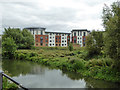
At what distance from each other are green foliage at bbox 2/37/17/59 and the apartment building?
29.1 metres

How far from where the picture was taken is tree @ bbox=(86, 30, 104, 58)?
17.2 m

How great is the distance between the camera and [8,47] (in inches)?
853

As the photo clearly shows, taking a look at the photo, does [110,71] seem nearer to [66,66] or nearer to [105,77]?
[105,77]

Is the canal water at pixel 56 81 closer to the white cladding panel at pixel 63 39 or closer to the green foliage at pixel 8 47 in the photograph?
the green foliage at pixel 8 47

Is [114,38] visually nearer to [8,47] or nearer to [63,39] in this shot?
[8,47]

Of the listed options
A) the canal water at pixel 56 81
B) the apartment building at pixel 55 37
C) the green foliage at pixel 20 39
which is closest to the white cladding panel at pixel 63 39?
the apartment building at pixel 55 37

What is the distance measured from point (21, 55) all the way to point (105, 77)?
17.3 meters

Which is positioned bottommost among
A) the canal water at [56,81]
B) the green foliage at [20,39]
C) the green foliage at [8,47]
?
the canal water at [56,81]

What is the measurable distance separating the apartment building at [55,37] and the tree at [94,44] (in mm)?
35766

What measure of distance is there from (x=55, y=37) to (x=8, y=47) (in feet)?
113

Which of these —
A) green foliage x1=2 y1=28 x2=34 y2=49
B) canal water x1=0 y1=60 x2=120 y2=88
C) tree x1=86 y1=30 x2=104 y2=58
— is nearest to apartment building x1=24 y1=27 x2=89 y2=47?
green foliage x1=2 y1=28 x2=34 y2=49

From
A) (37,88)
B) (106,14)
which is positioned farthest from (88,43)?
(37,88)

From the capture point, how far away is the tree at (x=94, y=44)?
17.2m

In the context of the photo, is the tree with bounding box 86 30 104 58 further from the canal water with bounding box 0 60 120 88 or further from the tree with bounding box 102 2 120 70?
the tree with bounding box 102 2 120 70
